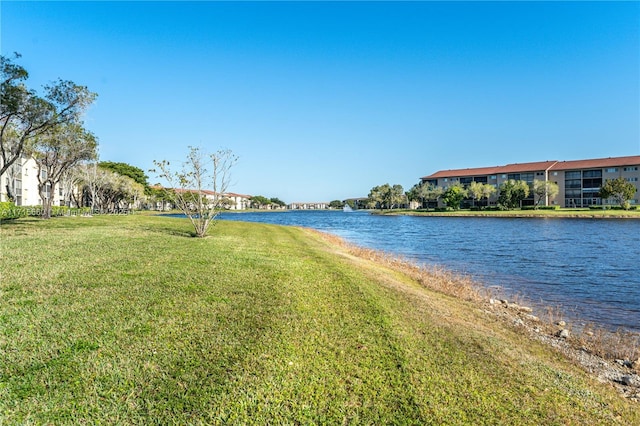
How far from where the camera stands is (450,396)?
4.43 m

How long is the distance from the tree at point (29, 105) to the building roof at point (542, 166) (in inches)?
4259

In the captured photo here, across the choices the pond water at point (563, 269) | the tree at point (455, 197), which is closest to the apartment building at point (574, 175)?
the tree at point (455, 197)

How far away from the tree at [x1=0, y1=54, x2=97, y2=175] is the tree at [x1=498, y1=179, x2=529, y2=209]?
87473mm

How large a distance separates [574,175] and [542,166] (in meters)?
8.41

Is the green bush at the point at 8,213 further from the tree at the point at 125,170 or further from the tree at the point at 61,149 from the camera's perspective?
the tree at the point at 125,170

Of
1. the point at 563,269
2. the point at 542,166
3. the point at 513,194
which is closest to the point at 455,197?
the point at 513,194

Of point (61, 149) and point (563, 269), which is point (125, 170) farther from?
point (563, 269)

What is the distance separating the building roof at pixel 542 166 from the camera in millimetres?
87625

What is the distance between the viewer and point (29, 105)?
1839 centimetres

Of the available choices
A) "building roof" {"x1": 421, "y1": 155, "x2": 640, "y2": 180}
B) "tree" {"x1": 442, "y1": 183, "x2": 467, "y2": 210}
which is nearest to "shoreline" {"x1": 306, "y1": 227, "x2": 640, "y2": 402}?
"tree" {"x1": 442, "y1": 183, "x2": 467, "y2": 210}

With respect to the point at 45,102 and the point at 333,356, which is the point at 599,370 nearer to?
the point at 333,356

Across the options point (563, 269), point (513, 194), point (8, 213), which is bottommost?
point (563, 269)

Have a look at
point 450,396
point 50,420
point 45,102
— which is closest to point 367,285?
point 450,396

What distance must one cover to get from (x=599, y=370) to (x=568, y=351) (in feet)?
2.49
